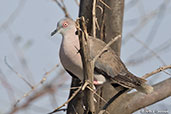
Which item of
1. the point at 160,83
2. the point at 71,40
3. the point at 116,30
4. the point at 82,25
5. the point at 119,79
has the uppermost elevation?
the point at 82,25

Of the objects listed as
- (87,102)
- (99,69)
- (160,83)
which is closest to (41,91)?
(99,69)

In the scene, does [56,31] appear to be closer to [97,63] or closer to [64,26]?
[64,26]

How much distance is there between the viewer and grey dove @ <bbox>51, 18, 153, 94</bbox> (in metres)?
3.53

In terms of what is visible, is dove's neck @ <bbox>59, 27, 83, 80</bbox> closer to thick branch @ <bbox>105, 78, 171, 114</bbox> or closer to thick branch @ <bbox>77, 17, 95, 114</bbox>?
thick branch @ <bbox>105, 78, 171, 114</bbox>

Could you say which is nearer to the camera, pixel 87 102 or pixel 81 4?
pixel 87 102

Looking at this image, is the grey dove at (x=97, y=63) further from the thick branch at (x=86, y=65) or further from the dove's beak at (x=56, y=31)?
the thick branch at (x=86, y=65)

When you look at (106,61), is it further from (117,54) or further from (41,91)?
(41,91)

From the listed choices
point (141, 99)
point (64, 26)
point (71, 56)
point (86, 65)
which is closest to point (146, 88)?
point (141, 99)

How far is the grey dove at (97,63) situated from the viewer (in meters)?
3.53

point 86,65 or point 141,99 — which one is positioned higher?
point 86,65

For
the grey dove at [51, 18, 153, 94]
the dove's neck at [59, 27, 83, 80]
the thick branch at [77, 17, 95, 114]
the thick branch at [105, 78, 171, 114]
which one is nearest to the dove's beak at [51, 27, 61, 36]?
the grey dove at [51, 18, 153, 94]

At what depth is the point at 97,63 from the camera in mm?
3768

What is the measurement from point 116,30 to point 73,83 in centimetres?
78

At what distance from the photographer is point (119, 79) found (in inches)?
147
